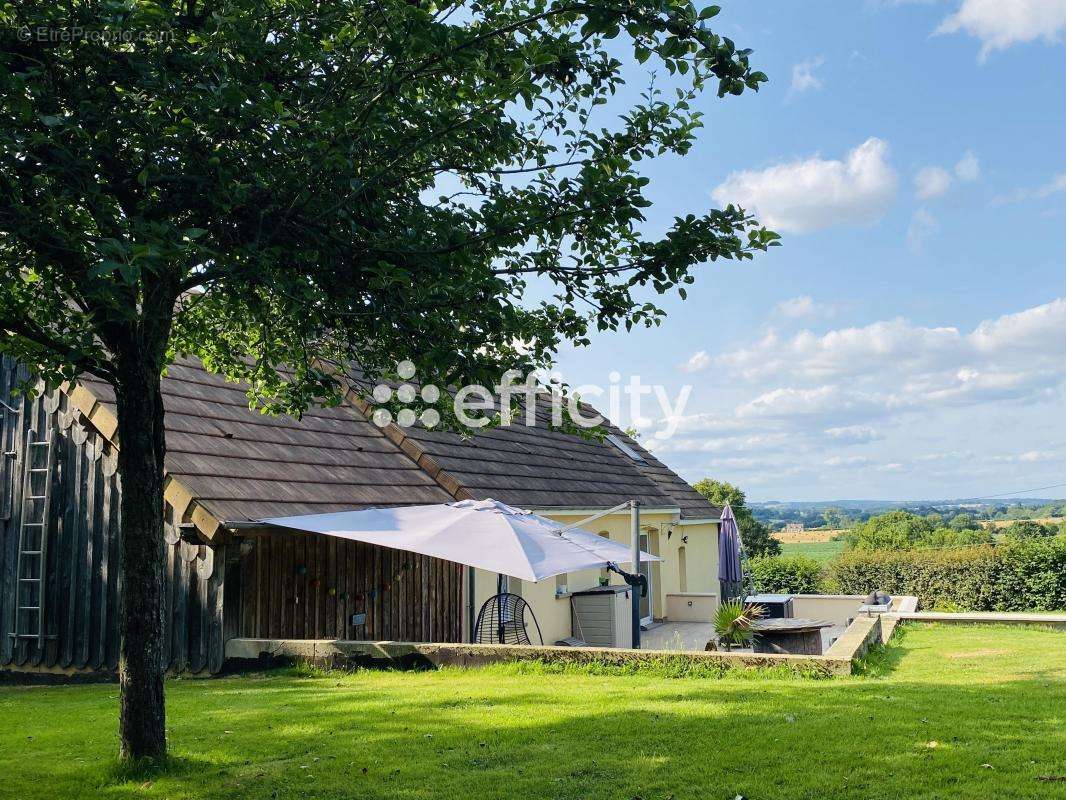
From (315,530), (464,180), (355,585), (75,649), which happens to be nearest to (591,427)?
(464,180)

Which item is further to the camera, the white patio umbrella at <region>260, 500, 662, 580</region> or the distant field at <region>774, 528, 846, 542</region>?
the distant field at <region>774, 528, 846, 542</region>

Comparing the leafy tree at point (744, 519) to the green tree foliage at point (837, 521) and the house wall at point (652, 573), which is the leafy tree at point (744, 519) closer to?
the house wall at point (652, 573)

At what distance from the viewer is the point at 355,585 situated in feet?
43.3

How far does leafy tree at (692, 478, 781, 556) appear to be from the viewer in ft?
150

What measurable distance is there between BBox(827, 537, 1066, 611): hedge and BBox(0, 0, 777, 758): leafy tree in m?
19.6

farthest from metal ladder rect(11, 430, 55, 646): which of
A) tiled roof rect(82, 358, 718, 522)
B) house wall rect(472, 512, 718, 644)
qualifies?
house wall rect(472, 512, 718, 644)

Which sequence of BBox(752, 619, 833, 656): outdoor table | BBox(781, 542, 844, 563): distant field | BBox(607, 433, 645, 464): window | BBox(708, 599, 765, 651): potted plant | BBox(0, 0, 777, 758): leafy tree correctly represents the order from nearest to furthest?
1. BBox(0, 0, 777, 758): leafy tree
2. BBox(708, 599, 765, 651): potted plant
3. BBox(752, 619, 833, 656): outdoor table
4. BBox(607, 433, 645, 464): window
5. BBox(781, 542, 844, 563): distant field

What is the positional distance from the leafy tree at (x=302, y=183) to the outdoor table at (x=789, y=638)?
30.4 ft

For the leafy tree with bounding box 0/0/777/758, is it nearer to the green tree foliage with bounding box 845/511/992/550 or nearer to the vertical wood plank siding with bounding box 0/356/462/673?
the vertical wood plank siding with bounding box 0/356/462/673

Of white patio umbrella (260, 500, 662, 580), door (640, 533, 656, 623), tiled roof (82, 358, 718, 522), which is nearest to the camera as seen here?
white patio umbrella (260, 500, 662, 580)

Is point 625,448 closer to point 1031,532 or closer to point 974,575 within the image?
point 974,575

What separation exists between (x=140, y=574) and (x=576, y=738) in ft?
10.8

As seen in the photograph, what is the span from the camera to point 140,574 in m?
6.32

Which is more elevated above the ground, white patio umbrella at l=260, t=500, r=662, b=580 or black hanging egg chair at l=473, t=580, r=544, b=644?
white patio umbrella at l=260, t=500, r=662, b=580
